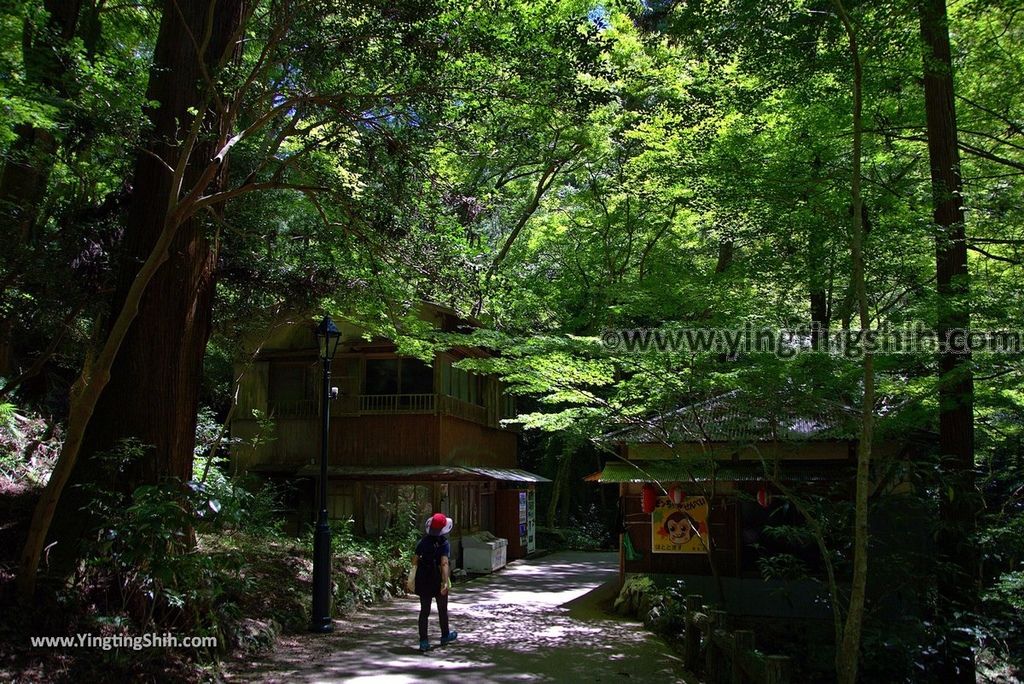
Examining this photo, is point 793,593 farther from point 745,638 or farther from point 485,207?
point 485,207

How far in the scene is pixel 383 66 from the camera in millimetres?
8281

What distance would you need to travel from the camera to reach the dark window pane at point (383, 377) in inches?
737

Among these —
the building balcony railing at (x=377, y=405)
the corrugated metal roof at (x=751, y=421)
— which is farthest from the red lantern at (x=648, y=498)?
the building balcony railing at (x=377, y=405)

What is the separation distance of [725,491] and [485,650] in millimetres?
5478

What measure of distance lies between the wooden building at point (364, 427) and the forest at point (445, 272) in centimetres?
499

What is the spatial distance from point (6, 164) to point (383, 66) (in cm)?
575

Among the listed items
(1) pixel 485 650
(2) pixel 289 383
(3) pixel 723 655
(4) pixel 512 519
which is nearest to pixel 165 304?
(1) pixel 485 650

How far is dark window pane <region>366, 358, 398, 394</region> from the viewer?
18.7 m

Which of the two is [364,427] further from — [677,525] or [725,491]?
[725,491]

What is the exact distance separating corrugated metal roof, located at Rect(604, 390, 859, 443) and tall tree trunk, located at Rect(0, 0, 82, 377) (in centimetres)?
827

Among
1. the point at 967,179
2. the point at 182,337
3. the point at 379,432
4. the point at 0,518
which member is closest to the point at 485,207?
the point at 182,337

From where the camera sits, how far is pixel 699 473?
39.5 ft

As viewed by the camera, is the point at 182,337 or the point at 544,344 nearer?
the point at 182,337

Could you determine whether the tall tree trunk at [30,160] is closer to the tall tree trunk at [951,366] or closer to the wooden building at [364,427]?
the wooden building at [364,427]
